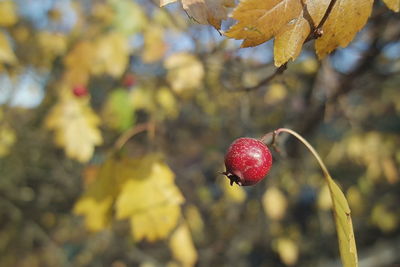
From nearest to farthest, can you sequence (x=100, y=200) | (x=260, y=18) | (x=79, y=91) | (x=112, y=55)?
1. (x=260, y=18)
2. (x=100, y=200)
3. (x=79, y=91)
4. (x=112, y=55)

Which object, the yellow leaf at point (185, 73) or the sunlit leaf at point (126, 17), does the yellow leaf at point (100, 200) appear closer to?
the yellow leaf at point (185, 73)

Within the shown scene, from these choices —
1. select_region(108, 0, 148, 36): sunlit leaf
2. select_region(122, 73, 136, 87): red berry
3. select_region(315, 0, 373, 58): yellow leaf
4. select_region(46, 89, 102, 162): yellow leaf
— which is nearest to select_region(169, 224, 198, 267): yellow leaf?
select_region(46, 89, 102, 162): yellow leaf

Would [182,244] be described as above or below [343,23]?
below

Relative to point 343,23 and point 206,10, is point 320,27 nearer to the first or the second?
point 343,23

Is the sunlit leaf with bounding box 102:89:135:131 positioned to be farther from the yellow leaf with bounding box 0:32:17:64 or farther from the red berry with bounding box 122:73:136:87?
the yellow leaf with bounding box 0:32:17:64

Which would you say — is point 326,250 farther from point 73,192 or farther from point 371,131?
point 73,192

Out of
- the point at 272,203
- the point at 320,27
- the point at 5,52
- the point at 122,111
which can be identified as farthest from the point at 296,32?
the point at 272,203
